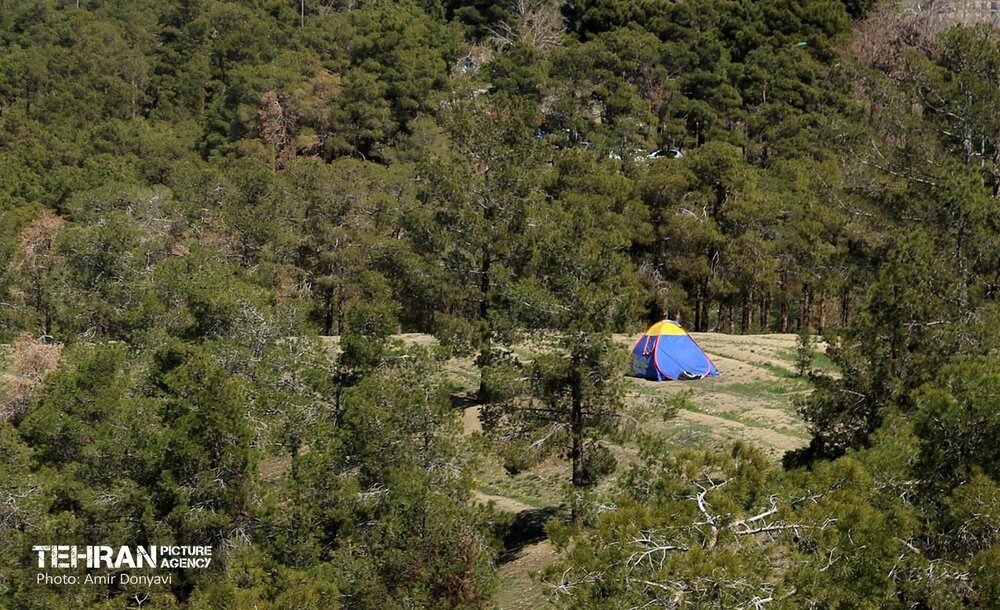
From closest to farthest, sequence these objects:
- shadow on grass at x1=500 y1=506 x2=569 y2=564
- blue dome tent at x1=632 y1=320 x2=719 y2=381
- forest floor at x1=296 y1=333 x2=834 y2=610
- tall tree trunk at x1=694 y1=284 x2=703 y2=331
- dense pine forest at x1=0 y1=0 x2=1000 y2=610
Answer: dense pine forest at x1=0 y1=0 x2=1000 y2=610, forest floor at x1=296 y1=333 x2=834 y2=610, shadow on grass at x1=500 y1=506 x2=569 y2=564, blue dome tent at x1=632 y1=320 x2=719 y2=381, tall tree trunk at x1=694 y1=284 x2=703 y2=331

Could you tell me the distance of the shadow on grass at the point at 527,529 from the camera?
927 inches

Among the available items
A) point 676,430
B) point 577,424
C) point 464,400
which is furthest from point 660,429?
point 464,400

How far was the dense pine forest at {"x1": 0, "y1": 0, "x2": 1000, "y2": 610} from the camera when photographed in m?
13.0

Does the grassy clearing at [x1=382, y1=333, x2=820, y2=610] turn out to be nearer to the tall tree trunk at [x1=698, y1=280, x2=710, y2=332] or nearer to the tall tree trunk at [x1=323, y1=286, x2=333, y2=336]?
the tall tree trunk at [x1=698, y1=280, x2=710, y2=332]

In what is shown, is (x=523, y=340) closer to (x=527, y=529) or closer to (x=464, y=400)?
(x=527, y=529)

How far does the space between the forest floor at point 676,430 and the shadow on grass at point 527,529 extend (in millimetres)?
23

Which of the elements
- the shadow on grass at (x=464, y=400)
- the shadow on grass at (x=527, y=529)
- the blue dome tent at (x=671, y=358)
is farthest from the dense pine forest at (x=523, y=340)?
the blue dome tent at (x=671, y=358)

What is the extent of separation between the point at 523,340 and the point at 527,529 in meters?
4.66

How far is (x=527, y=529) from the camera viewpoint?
24688mm

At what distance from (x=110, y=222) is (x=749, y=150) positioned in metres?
39.5

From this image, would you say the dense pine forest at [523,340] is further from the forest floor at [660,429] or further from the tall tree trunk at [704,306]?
the forest floor at [660,429]

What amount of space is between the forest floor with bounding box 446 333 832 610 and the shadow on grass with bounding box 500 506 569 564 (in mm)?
23

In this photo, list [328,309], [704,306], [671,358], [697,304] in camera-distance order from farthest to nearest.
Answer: [328,309] < [697,304] < [704,306] < [671,358]

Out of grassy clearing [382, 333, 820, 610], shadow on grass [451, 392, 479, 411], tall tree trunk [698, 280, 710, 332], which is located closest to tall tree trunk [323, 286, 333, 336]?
grassy clearing [382, 333, 820, 610]
